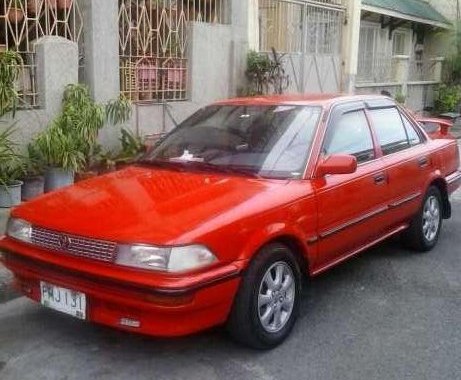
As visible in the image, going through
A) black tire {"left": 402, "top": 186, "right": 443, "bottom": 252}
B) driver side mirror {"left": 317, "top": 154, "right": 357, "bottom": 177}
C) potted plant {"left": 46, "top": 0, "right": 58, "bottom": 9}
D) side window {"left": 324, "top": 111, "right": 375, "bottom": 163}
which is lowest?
black tire {"left": 402, "top": 186, "right": 443, "bottom": 252}

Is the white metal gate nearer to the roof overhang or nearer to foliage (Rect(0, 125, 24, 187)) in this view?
the roof overhang

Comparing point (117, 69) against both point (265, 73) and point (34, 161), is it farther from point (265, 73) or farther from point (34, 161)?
point (265, 73)

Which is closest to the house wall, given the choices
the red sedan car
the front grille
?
the red sedan car

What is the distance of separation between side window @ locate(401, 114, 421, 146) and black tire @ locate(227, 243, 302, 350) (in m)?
2.39

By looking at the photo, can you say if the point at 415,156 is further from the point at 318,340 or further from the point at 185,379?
the point at 185,379

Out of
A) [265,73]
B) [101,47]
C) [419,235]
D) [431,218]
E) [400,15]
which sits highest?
[400,15]

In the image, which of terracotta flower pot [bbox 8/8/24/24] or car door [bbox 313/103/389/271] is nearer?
car door [bbox 313/103/389/271]

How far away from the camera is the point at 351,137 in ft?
15.8

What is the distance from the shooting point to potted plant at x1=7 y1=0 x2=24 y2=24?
6.82 meters

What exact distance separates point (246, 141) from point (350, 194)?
84cm

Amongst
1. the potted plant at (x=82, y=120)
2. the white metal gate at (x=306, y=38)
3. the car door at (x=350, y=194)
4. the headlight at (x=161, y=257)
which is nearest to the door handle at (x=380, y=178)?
the car door at (x=350, y=194)

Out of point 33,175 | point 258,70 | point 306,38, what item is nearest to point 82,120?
point 33,175

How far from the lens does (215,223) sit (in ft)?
11.3

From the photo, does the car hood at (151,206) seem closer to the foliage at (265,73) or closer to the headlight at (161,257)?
the headlight at (161,257)
